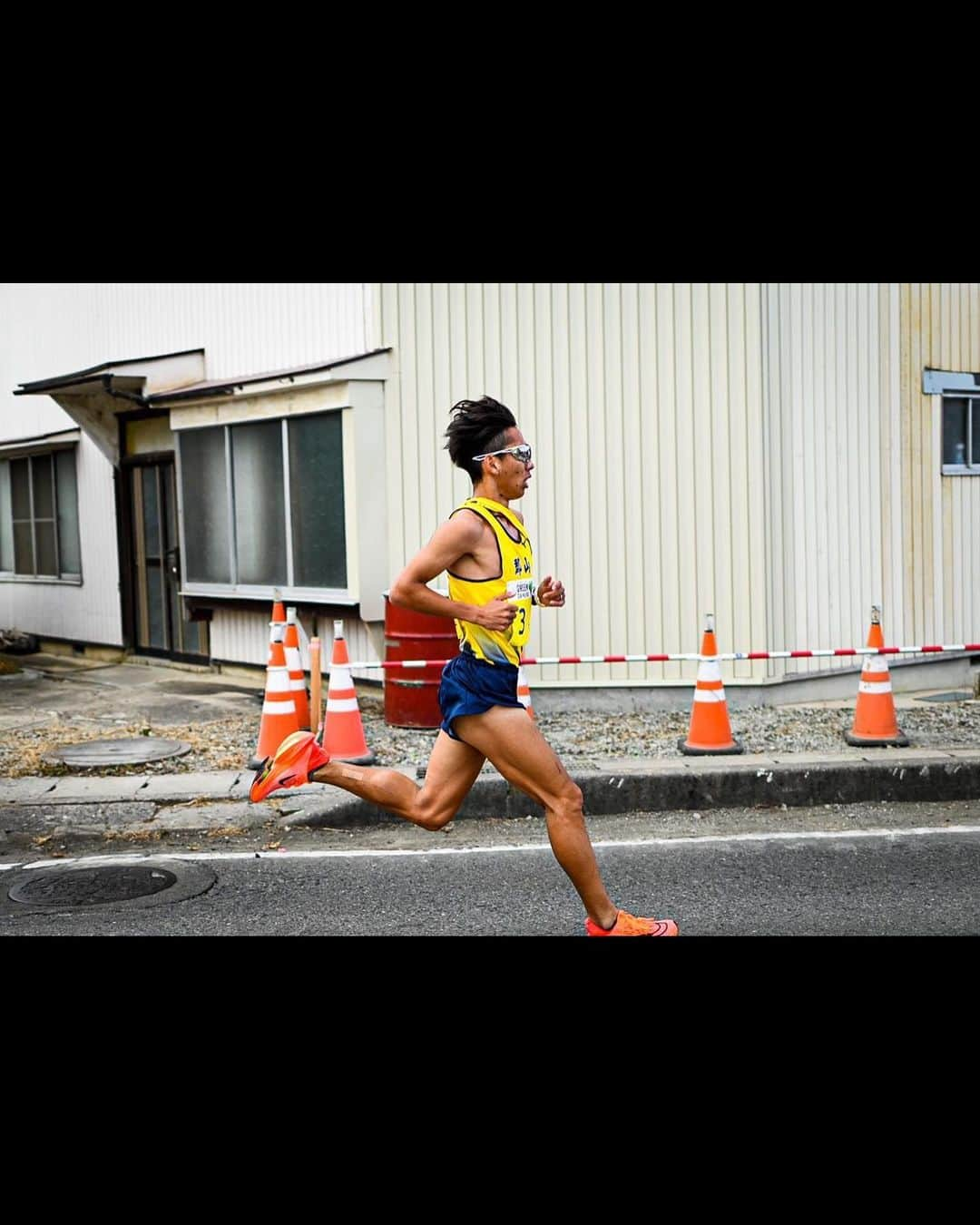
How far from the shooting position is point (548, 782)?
495 centimetres

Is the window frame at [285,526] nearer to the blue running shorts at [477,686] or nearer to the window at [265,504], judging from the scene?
the window at [265,504]

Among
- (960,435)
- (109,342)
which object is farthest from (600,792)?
(109,342)

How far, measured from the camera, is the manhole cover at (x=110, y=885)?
6105 millimetres

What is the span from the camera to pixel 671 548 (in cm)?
1080

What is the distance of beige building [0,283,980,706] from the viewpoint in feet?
35.2

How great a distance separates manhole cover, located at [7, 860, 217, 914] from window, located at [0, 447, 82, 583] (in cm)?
984

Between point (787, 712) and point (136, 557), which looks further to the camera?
point (136, 557)

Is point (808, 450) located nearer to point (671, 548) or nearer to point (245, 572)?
point (671, 548)

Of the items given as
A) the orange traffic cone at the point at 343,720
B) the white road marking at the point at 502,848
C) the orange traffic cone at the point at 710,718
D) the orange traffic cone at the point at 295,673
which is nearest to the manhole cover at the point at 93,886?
the white road marking at the point at 502,848

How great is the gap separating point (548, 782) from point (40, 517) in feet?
44.1

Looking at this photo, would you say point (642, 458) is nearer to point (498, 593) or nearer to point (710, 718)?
point (710, 718)

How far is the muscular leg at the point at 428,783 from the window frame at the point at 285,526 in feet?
19.1

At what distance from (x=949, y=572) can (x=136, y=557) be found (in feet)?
27.4
